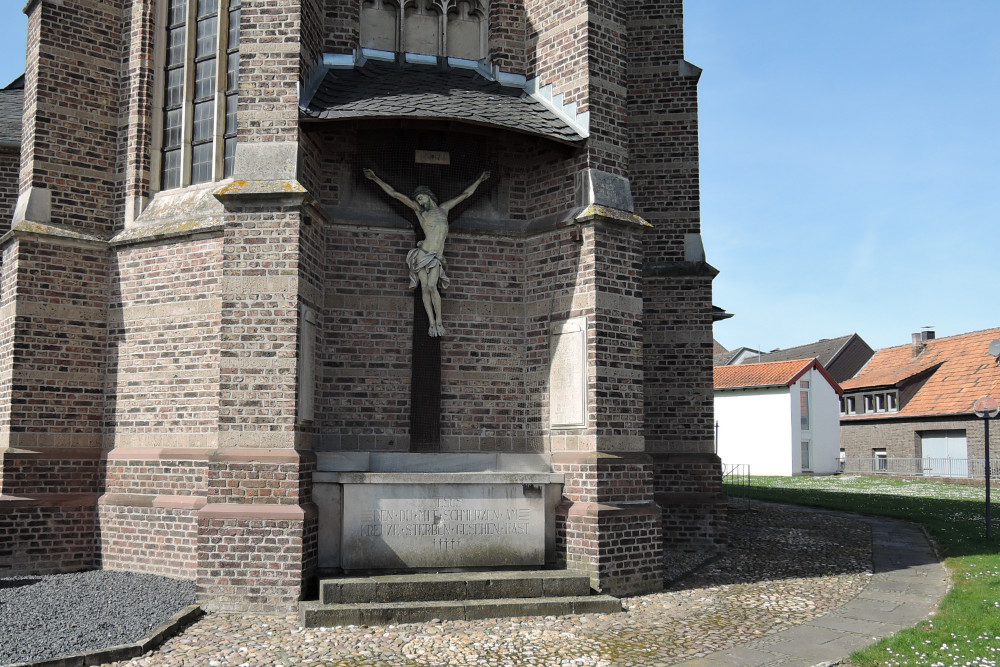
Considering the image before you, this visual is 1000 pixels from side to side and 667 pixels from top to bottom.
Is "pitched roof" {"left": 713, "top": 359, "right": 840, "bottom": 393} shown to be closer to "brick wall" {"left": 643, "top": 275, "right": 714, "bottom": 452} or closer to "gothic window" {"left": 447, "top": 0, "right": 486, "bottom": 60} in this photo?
"brick wall" {"left": 643, "top": 275, "right": 714, "bottom": 452}

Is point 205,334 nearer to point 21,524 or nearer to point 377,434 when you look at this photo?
point 377,434

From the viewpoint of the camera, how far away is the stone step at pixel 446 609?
778 cm

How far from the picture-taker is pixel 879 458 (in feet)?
129

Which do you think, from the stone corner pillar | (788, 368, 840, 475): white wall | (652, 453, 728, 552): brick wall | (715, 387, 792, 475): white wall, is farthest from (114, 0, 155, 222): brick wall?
(788, 368, 840, 475): white wall

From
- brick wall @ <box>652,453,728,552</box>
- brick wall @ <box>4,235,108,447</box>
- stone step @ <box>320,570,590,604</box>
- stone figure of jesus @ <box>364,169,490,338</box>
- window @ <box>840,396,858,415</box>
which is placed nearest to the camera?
stone step @ <box>320,570,590,604</box>

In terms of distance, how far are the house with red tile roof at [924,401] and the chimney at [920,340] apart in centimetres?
6

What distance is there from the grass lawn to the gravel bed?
6.44m

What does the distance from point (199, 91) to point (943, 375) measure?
36.2 meters

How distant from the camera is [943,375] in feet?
122

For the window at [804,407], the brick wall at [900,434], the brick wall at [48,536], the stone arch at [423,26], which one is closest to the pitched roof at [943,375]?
the brick wall at [900,434]

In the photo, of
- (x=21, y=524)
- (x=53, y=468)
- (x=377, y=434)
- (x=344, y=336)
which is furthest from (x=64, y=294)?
(x=377, y=434)

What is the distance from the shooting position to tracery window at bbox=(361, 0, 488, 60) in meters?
11.3

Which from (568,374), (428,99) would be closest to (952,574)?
(568,374)

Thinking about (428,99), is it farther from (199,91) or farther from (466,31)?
(199,91)
